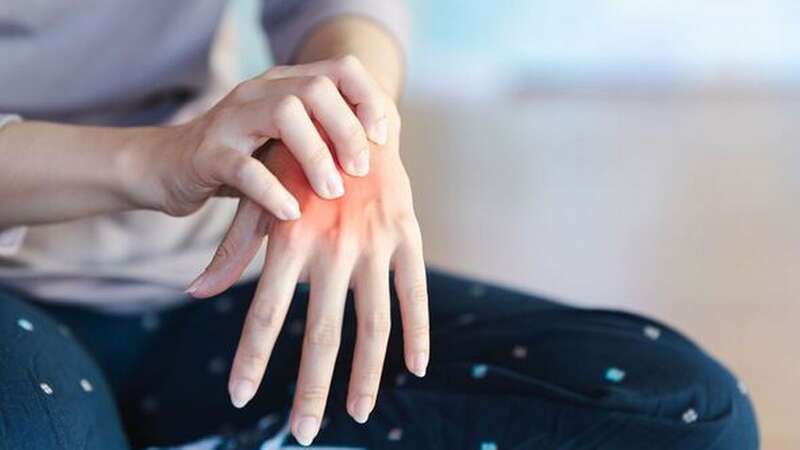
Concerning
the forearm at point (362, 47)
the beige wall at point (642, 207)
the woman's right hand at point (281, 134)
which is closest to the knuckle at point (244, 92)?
the woman's right hand at point (281, 134)

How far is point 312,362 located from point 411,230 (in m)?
0.09

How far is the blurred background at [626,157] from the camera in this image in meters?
1.44

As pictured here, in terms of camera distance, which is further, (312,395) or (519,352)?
(519,352)

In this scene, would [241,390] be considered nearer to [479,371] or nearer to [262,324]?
[262,324]

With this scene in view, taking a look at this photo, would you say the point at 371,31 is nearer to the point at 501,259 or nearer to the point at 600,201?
the point at 501,259

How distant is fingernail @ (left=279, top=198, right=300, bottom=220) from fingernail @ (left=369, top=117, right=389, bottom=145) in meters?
0.07

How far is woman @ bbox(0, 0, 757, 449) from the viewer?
59cm

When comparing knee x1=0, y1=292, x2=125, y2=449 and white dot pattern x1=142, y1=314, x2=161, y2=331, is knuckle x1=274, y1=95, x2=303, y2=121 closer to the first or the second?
knee x1=0, y1=292, x2=125, y2=449

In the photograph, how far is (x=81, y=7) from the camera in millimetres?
842

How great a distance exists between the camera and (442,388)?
729 mm

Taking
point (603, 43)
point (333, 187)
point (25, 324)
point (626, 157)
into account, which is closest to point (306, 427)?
point (333, 187)


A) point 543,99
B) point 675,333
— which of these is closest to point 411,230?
point 675,333

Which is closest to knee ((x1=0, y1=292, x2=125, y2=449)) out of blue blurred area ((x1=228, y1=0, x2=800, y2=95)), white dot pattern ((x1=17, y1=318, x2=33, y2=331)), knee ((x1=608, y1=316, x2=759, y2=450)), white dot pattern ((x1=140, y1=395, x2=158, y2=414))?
white dot pattern ((x1=17, y1=318, x2=33, y2=331))

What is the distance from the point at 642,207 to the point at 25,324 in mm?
1165
